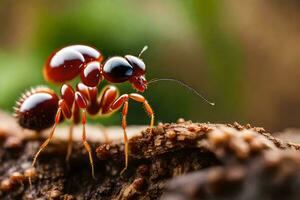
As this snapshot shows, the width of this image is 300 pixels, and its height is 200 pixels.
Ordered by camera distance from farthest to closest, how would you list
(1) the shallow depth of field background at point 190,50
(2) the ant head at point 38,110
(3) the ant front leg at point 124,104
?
(1) the shallow depth of field background at point 190,50 < (2) the ant head at point 38,110 < (3) the ant front leg at point 124,104

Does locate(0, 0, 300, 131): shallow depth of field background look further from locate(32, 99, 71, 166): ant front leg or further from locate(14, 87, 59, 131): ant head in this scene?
locate(32, 99, 71, 166): ant front leg

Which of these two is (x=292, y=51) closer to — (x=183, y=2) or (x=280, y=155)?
(x=183, y=2)

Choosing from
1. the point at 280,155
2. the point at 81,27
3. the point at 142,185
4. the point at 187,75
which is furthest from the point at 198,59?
the point at 280,155

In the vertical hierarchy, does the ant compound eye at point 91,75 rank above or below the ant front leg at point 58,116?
above

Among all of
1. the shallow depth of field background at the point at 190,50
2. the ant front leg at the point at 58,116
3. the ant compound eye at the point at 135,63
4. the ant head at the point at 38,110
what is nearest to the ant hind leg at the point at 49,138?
the ant front leg at the point at 58,116

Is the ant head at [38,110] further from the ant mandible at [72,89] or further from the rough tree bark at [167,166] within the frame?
the rough tree bark at [167,166]

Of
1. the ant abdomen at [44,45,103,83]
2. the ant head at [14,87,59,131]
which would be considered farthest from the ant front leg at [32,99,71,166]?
the ant abdomen at [44,45,103,83]

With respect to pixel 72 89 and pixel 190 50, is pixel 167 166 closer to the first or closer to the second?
pixel 72 89
